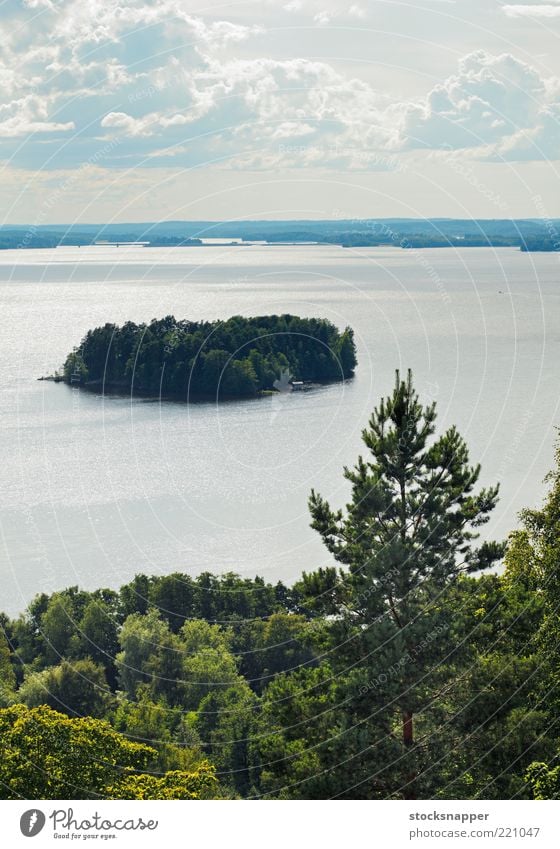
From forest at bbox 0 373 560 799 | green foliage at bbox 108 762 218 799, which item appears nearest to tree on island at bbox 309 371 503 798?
forest at bbox 0 373 560 799

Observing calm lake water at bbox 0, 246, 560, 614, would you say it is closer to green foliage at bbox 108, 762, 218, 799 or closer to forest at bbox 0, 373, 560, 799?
forest at bbox 0, 373, 560, 799

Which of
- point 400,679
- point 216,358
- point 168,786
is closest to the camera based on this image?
point 400,679

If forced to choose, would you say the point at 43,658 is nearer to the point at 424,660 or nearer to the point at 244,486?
the point at 424,660

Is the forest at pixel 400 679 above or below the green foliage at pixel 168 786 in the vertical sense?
above

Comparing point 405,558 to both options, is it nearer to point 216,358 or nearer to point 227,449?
point 227,449

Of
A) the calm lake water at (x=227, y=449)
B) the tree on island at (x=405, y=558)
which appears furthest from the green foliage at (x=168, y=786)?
the calm lake water at (x=227, y=449)

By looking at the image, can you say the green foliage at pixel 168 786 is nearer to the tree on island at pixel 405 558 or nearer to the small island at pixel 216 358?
the tree on island at pixel 405 558

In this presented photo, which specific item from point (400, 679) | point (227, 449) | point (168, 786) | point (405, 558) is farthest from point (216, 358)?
point (400, 679)
